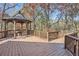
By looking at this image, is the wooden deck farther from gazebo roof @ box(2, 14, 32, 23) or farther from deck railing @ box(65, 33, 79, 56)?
gazebo roof @ box(2, 14, 32, 23)

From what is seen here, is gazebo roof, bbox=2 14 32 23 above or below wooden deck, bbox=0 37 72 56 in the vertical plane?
above

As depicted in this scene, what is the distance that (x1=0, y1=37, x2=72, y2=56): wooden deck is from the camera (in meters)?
3.86

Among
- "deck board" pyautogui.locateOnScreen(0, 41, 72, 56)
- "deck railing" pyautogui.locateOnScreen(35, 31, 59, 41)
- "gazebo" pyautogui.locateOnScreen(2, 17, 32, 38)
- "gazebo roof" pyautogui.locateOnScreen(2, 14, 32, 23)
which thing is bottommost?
"deck board" pyautogui.locateOnScreen(0, 41, 72, 56)

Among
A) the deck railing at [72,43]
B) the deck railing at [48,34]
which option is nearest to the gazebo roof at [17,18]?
the deck railing at [48,34]

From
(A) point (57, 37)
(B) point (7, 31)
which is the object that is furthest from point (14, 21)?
(A) point (57, 37)

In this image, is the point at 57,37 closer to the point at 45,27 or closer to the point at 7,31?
the point at 45,27

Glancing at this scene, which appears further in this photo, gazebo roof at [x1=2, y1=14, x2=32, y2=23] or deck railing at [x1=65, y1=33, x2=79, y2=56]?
gazebo roof at [x1=2, y1=14, x2=32, y2=23]

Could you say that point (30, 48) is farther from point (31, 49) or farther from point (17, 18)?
point (17, 18)

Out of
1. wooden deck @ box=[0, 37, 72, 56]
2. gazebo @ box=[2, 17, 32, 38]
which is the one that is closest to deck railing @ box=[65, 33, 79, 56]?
wooden deck @ box=[0, 37, 72, 56]

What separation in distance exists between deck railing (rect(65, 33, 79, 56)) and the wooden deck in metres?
0.09

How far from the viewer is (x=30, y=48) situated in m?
3.89

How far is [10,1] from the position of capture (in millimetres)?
3912

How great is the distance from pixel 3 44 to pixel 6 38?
11cm

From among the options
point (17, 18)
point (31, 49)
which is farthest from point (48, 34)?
point (17, 18)
